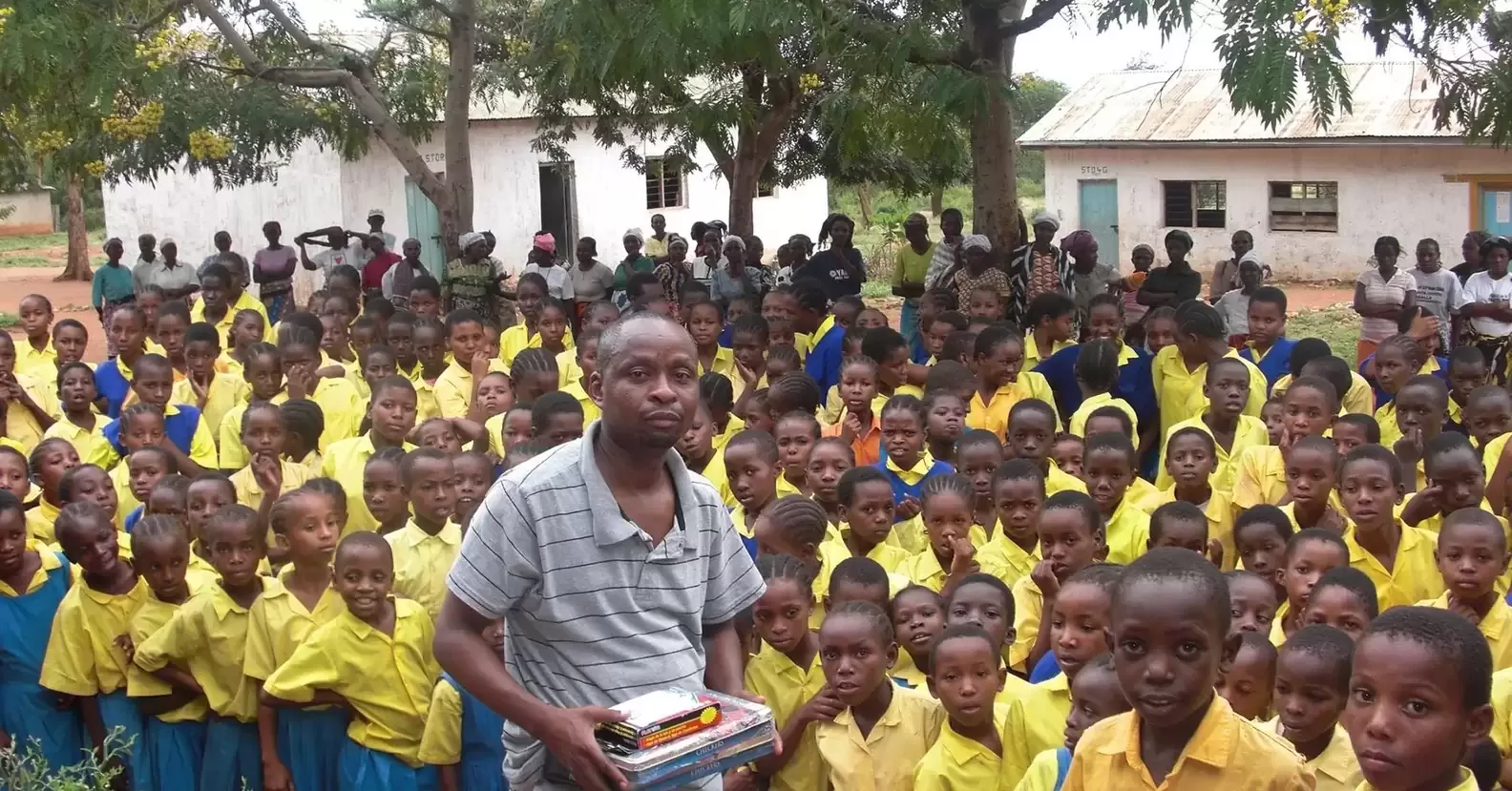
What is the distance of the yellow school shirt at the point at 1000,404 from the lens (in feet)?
22.9

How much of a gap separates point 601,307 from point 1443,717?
6808mm

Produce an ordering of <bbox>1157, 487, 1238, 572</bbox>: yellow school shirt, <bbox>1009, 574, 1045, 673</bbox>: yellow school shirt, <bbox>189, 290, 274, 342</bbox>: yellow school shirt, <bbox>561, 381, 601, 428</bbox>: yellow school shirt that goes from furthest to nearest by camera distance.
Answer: <bbox>189, 290, 274, 342</bbox>: yellow school shirt < <bbox>561, 381, 601, 428</bbox>: yellow school shirt < <bbox>1157, 487, 1238, 572</bbox>: yellow school shirt < <bbox>1009, 574, 1045, 673</bbox>: yellow school shirt

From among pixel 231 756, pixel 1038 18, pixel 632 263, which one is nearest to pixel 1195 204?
pixel 632 263

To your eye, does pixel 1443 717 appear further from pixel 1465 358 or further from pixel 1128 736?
pixel 1465 358

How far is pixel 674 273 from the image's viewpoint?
1253 cm

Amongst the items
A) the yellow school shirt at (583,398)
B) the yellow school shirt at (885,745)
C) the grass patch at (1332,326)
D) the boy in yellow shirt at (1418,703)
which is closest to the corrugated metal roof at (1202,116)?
the grass patch at (1332,326)

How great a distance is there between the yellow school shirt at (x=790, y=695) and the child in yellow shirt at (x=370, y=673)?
0.94 metres

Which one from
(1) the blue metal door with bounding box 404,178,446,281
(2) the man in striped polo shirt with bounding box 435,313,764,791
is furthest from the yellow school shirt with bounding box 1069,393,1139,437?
(1) the blue metal door with bounding box 404,178,446,281

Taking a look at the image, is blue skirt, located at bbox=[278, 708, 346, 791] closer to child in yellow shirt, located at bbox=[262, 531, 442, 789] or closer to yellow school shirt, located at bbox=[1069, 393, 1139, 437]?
child in yellow shirt, located at bbox=[262, 531, 442, 789]

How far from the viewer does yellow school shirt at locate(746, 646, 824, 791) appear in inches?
165

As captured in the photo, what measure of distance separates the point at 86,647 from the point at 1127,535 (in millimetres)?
3246

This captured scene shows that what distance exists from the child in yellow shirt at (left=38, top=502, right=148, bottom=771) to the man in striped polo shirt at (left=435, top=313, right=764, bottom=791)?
2.66 meters

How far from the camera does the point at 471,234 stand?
442 inches

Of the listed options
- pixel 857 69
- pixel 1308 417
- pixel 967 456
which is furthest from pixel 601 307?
pixel 1308 417
